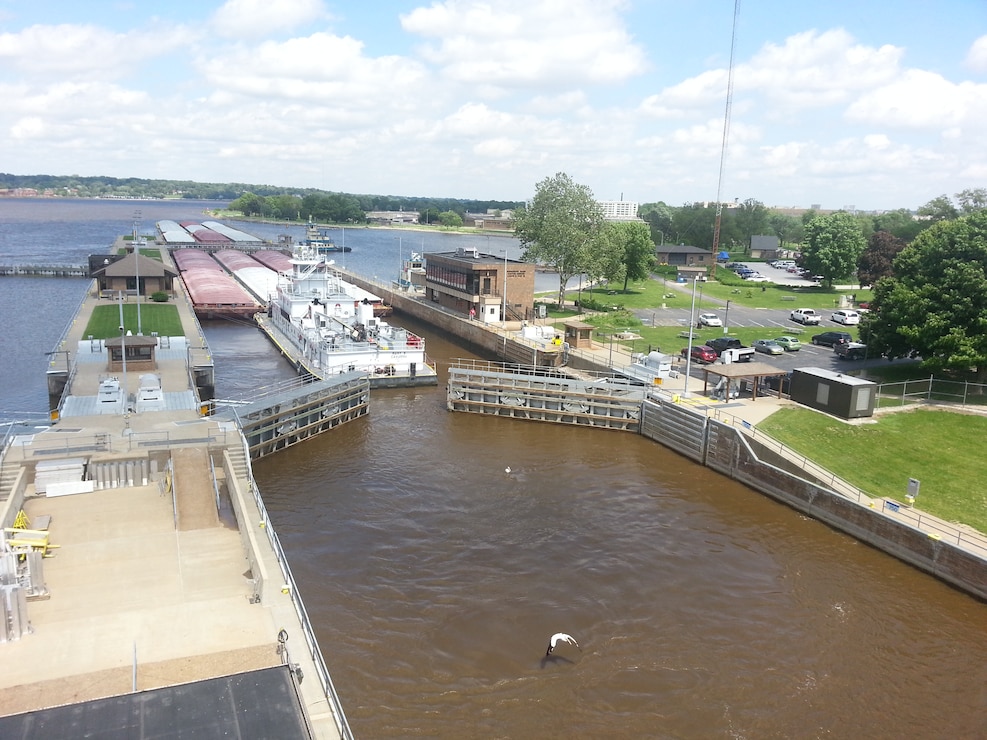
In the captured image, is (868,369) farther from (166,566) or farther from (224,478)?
(166,566)

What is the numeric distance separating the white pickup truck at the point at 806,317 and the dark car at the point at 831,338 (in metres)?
8.81

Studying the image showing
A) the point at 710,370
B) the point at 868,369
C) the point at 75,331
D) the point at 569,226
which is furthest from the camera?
the point at 569,226

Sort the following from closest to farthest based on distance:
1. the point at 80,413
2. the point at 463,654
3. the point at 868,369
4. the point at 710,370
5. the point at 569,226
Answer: the point at 463,654 < the point at 80,413 < the point at 710,370 < the point at 868,369 < the point at 569,226

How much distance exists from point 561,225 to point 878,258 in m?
42.8

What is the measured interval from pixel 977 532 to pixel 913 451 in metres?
6.80

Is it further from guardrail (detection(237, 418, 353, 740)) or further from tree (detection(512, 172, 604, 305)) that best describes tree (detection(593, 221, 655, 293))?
guardrail (detection(237, 418, 353, 740))

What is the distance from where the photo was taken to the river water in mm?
18406

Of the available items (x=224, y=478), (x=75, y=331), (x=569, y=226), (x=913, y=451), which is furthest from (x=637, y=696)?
(x=569, y=226)

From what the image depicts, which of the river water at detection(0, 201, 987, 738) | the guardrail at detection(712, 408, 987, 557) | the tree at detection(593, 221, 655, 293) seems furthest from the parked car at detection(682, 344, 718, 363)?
the tree at detection(593, 221, 655, 293)

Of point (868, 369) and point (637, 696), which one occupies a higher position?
point (868, 369)

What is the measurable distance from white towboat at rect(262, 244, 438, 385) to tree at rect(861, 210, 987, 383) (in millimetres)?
28358

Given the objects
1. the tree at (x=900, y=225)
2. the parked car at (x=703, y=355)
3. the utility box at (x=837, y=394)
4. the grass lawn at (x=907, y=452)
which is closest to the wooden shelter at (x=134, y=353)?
the grass lawn at (x=907, y=452)

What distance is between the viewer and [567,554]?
85.5 feet

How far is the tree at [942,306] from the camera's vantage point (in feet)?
123
